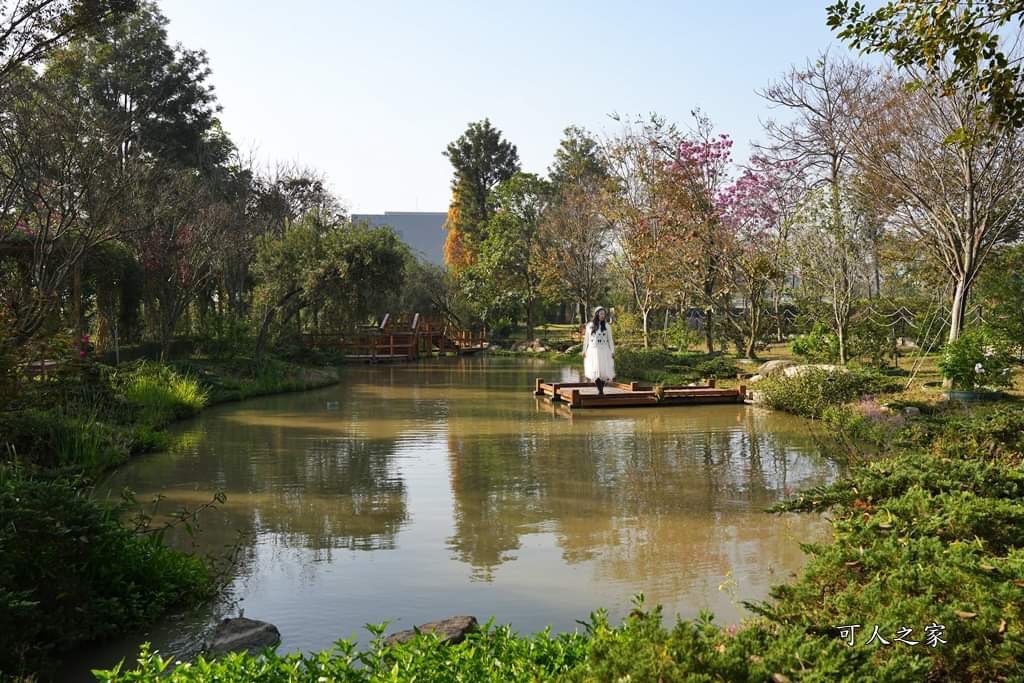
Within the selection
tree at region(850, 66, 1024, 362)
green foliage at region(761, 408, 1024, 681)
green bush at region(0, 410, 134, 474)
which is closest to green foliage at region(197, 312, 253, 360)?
green bush at region(0, 410, 134, 474)

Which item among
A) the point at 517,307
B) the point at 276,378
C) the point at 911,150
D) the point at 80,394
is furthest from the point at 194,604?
the point at 517,307

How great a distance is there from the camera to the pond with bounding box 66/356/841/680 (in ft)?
17.6

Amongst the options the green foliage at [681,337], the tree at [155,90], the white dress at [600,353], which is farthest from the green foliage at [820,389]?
the tree at [155,90]

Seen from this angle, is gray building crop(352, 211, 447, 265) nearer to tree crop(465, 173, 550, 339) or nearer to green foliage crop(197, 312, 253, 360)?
tree crop(465, 173, 550, 339)

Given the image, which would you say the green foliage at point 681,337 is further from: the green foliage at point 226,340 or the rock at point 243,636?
the rock at point 243,636

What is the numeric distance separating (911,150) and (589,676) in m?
15.3

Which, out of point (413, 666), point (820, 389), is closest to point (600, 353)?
point (820, 389)

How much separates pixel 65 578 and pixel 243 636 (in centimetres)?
103

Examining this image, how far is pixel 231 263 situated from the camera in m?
29.1

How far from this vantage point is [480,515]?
779 centimetres

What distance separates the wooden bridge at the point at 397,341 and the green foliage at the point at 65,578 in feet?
84.1

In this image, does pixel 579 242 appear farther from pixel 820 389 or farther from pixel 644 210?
pixel 820 389

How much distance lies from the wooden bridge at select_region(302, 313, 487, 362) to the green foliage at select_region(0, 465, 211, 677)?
84.1ft

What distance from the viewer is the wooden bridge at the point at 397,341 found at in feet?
104
